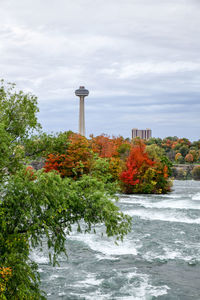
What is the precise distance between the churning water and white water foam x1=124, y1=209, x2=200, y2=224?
Result: 74 cm

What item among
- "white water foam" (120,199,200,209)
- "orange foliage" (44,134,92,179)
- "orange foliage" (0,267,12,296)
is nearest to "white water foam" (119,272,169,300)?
"orange foliage" (0,267,12,296)

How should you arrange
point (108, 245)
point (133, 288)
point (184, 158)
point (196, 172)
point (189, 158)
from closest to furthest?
1. point (133, 288)
2. point (108, 245)
3. point (196, 172)
4. point (189, 158)
5. point (184, 158)

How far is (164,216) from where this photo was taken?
29.6 m

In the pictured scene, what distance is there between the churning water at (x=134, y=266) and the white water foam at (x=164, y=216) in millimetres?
744

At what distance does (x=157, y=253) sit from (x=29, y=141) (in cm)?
1071

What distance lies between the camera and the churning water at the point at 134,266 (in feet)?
49.0

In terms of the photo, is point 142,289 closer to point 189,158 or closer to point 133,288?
point 133,288

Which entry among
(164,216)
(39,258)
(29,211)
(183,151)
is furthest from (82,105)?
(29,211)

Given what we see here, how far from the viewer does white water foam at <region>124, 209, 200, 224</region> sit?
27.9m

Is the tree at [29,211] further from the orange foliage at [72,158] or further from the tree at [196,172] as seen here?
the tree at [196,172]

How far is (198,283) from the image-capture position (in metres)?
15.6

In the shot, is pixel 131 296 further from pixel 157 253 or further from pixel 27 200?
pixel 27 200

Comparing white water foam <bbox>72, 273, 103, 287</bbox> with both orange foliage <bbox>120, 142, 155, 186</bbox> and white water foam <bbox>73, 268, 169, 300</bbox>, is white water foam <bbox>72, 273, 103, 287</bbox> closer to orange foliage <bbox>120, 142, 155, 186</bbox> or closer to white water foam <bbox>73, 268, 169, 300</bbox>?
white water foam <bbox>73, 268, 169, 300</bbox>

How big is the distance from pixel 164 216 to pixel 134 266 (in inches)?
480
